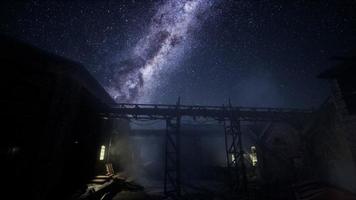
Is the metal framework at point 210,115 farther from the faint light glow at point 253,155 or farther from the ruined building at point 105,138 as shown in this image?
the faint light glow at point 253,155

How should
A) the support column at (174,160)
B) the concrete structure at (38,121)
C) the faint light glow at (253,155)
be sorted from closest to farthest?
the concrete structure at (38,121) < the support column at (174,160) < the faint light glow at (253,155)

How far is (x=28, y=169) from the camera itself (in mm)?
9703

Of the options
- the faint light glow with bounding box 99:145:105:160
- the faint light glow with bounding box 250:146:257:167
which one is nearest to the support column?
the faint light glow with bounding box 99:145:105:160

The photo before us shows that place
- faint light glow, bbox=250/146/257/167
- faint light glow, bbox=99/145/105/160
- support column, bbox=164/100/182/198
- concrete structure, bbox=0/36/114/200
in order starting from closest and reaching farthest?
concrete structure, bbox=0/36/114/200 → support column, bbox=164/100/182/198 → faint light glow, bbox=99/145/105/160 → faint light glow, bbox=250/146/257/167

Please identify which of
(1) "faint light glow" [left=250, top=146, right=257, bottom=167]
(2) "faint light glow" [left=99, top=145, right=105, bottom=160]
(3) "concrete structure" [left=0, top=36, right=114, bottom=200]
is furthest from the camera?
(1) "faint light glow" [left=250, top=146, right=257, bottom=167]

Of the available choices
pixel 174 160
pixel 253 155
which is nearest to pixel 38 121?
pixel 174 160

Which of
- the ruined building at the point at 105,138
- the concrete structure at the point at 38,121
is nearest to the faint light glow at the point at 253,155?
the ruined building at the point at 105,138

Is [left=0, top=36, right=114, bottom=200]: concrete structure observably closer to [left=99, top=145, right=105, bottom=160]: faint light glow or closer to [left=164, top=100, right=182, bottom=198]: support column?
[left=99, top=145, right=105, bottom=160]: faint light glow

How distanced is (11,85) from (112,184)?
9861 mm

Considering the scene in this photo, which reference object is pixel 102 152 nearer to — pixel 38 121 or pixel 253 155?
pixel 38 121

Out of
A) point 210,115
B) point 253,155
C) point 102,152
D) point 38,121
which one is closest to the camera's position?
point 38,121

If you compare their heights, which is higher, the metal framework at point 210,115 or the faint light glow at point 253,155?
the metal framework at point 210,115

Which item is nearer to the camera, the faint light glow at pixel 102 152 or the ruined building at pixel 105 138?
the ruined building at pixel 105 138

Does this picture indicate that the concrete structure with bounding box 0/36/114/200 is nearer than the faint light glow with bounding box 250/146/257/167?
Yes
